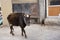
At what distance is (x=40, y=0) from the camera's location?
752 cm

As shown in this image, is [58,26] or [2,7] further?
[2,7]

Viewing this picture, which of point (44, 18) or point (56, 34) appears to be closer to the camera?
point (56, 34)

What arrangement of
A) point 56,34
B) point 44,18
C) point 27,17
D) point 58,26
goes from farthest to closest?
point 44,18 → point 58,26 → point 56,34 → point 27,17

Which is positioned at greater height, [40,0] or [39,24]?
[40,0]

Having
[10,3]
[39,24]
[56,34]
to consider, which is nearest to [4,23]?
[10,3]

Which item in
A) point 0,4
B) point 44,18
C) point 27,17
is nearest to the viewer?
point 27,17

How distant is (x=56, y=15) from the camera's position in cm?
770

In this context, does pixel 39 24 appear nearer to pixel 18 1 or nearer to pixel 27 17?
pixel 18 1

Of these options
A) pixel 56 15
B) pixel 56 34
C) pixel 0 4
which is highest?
pixel 0 4

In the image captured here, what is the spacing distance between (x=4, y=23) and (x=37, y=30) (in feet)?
6.37

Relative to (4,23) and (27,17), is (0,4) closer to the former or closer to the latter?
(4,23)

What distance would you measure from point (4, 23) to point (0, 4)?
972 mm

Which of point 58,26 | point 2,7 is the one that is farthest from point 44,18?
point 2,7

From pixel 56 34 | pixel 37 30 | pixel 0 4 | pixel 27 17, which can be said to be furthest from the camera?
pixel 0 4
